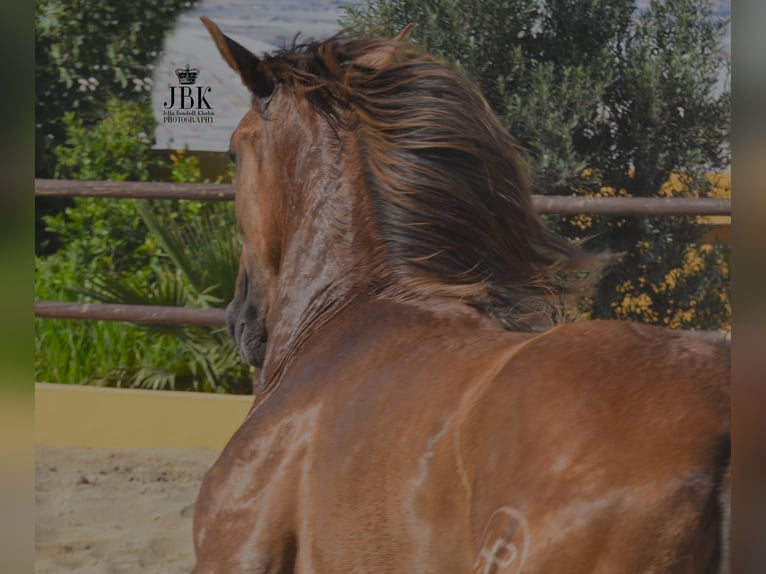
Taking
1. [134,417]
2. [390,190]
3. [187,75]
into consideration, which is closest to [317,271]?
[390,190]

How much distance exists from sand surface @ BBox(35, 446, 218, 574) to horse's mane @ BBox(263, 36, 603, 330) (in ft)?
6.12

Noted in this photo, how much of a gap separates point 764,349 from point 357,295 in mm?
1541

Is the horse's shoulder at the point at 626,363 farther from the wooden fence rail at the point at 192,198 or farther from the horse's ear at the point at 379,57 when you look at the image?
the wooden fence rail at the point at 192,198

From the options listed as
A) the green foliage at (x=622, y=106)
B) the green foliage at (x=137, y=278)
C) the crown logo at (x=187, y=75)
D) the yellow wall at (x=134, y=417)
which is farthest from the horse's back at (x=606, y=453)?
the crown logo at (x=187, y=75)

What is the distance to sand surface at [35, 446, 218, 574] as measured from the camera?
140 inches

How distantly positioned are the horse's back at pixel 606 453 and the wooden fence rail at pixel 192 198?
2.52 meters

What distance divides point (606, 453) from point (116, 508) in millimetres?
3110

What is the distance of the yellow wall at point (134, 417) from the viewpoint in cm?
458

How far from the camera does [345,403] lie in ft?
5.74

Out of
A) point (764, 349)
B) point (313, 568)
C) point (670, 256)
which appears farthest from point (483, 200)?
point (670, 256)

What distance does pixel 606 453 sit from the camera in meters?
1.23

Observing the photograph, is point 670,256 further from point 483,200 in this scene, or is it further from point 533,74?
point 483,200

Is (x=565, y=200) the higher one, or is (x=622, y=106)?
(x=622, y=106)

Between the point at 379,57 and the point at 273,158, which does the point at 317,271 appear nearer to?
the point at 273,158
